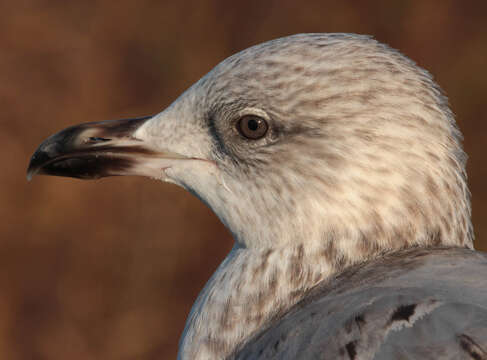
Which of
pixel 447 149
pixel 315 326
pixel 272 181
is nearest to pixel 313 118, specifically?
pixel 272 181

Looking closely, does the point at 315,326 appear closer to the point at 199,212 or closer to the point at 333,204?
the point at 333,204

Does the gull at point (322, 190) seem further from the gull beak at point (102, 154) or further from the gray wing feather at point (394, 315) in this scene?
the gull beak at point (102, 154)

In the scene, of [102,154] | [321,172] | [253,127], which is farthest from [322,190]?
[102,154]

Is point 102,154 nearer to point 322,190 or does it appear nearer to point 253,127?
point 253,127

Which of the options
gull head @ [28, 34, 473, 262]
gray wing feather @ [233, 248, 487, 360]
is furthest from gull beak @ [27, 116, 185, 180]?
gray wing feather @ [233, 248, 487, 360]

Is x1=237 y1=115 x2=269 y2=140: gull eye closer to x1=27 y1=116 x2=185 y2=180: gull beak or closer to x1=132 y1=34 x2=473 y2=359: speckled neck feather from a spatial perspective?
x1=132 y1=34 x2=473 y2=359: speckled neck feather
